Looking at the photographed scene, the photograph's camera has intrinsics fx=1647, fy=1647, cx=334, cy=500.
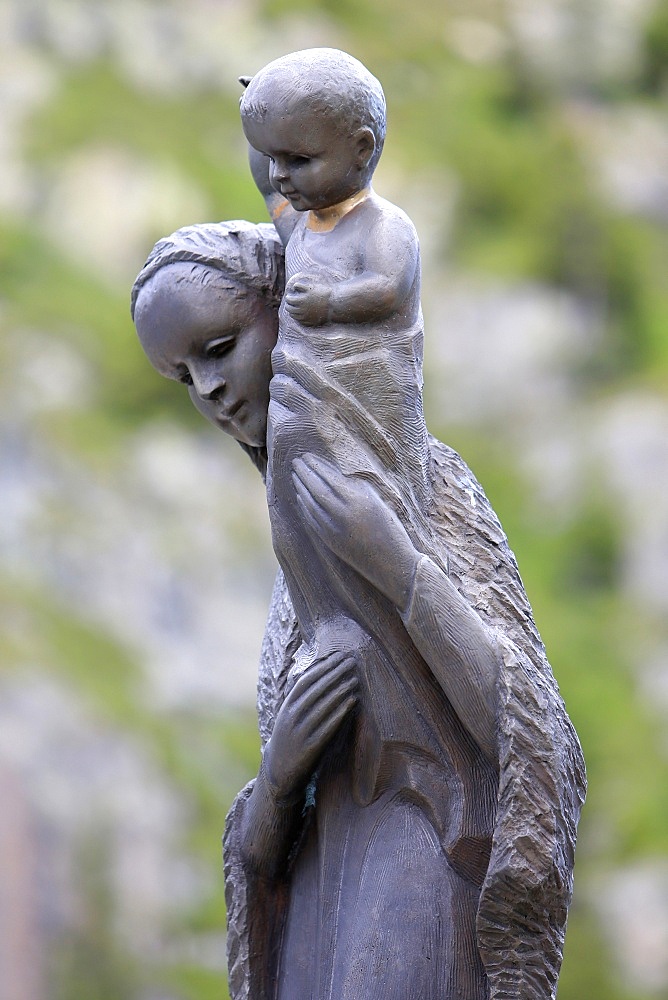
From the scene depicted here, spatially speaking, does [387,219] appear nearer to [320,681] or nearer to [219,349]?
[219,349]

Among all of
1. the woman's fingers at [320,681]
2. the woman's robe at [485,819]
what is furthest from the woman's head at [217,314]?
the woman's fingers at [320,681]

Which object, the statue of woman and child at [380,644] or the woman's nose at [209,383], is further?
the woman's nose at [209,383]

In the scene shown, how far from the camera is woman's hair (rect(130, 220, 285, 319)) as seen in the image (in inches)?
139

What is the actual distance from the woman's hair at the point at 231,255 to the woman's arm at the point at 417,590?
50 centimetres

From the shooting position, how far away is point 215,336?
3.52 metres

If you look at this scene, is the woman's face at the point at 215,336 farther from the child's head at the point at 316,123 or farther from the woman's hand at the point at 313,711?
the woman's hand at the point at 313,711

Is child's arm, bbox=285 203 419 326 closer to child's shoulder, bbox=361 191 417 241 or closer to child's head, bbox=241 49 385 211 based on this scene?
child's shoulder, bbox=361 191 417 241

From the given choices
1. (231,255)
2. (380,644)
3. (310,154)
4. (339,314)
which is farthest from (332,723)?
(310,154)

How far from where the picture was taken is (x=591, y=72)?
20.4 m

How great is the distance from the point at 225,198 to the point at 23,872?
740cm

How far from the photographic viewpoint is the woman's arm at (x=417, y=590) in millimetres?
3242

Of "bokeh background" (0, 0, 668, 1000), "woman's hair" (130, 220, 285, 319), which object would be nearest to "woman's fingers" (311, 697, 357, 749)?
"woman's hair" (130, 220, 285, 319)

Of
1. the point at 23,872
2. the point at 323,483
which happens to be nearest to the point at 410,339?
the point at 323,483

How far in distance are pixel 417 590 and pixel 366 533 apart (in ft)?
0.49
